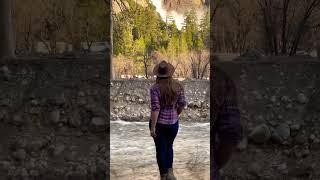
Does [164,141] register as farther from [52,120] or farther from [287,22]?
[287,22]

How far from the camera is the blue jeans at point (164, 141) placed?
13.3 ft

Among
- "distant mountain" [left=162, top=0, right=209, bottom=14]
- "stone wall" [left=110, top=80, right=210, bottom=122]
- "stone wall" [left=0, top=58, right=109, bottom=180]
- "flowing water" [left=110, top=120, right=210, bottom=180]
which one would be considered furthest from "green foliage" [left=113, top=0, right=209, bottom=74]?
"stone wall" [left=0, top=58, right=109, bottom=180]

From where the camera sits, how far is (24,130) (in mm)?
4820

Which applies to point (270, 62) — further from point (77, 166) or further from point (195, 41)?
point (195, 41)

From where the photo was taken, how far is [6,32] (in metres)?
4.81

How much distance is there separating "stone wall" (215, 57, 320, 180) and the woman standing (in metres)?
0.75

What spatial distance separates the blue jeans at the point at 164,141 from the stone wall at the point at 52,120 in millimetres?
680

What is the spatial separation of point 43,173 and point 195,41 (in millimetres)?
12140

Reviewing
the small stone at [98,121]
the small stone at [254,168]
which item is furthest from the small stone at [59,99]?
the small stone at [254,168]

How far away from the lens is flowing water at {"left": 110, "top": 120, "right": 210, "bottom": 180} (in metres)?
5.13

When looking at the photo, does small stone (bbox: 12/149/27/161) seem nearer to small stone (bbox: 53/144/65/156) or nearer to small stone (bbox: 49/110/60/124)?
small stone (bbox: 53/144/65/156)

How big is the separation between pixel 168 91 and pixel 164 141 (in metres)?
0.40

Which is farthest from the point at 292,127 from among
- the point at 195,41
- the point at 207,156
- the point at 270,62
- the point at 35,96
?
the point at 195,41

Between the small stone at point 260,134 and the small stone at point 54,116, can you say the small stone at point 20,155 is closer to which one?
the small stone at point 54,116
